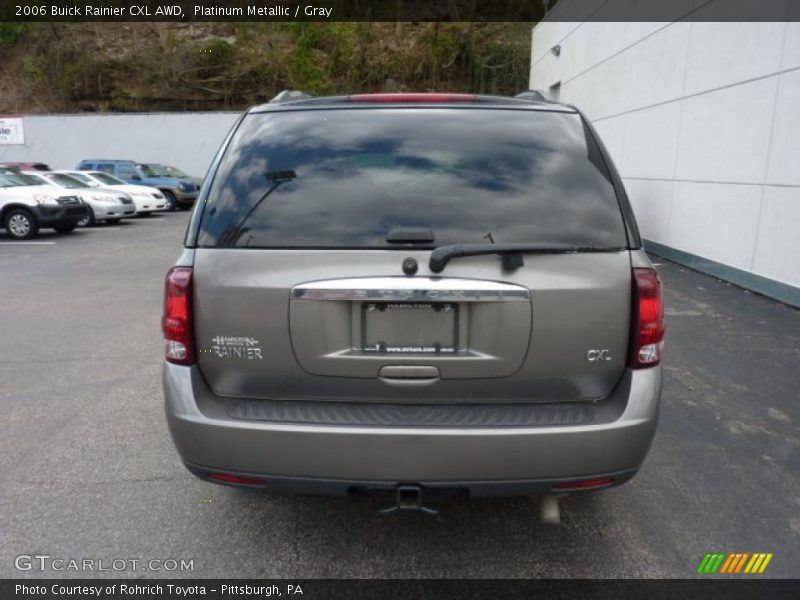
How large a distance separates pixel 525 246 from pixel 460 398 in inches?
25.6

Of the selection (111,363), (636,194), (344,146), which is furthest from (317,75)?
(344,146)

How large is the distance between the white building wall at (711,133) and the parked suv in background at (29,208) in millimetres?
12939

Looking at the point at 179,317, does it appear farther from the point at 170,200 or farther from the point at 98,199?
the point at 170,200

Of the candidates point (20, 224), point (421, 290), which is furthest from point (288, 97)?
point (20, 224)

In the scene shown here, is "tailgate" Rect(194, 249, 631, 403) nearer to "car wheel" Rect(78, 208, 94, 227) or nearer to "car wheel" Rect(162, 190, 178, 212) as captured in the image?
"car wheel" Rect(78, 208, 94, 227)

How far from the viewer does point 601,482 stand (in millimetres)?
2348

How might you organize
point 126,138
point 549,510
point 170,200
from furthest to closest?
point 126,138 < point 170,200 < point 549,510

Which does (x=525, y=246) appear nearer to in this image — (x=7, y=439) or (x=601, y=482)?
(x=601, y=482)

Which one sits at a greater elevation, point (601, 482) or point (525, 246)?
point (525, 246)

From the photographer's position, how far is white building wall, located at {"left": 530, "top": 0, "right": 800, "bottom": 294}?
7.28 meters

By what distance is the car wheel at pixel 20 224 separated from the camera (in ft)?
44.8

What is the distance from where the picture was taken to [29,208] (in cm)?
1356


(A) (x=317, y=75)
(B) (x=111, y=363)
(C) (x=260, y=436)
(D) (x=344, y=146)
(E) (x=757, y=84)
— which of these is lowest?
(B) (x=111, y=363)

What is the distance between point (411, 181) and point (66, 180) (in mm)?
18144
